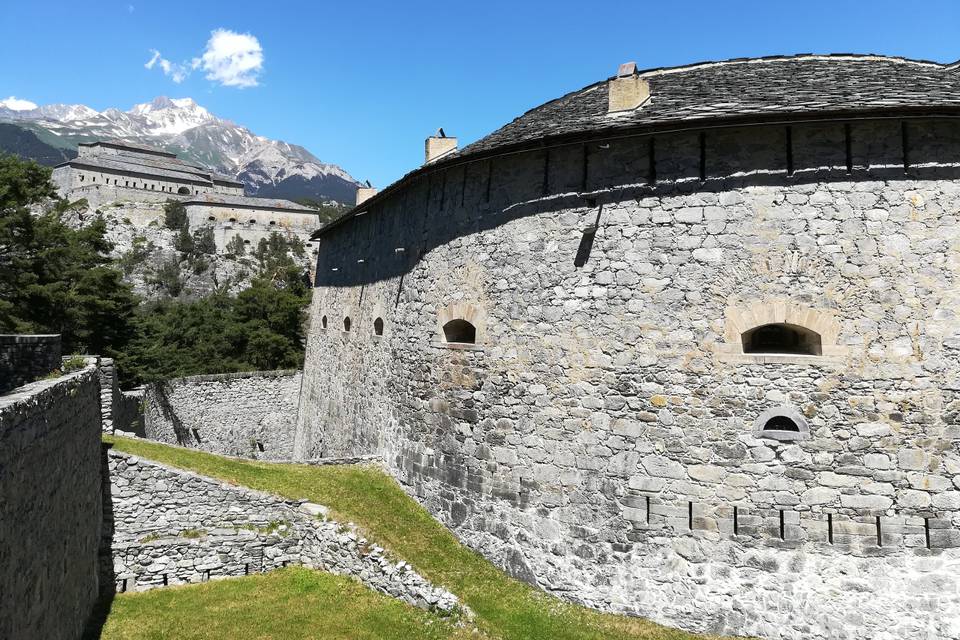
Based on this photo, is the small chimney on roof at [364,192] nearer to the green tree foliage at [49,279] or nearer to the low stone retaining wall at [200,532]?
the low stone retaining wall at [200,532]

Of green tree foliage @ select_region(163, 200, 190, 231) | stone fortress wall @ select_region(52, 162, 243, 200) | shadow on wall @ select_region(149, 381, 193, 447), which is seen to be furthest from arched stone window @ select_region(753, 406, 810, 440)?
stone fortress wall @ select_region(52, 162, 243, 200)

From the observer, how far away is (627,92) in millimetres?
8617

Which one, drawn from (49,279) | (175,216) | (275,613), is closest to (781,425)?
(275,613)

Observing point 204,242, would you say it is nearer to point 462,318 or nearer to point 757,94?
point 462,318

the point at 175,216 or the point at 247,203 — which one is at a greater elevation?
the point at 247,203

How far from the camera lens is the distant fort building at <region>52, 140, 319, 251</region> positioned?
64.5 metres

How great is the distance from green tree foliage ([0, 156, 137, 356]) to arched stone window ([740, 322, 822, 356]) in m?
24.3

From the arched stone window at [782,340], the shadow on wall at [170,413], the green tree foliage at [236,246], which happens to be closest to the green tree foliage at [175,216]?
the green tree foliage at [236,246]

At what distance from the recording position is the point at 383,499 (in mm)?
10711

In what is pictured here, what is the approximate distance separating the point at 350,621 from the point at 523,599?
2465 mm

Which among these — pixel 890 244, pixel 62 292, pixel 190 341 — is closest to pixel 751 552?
pixel 890 244

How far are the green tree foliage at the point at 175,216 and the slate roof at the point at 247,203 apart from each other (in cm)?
145

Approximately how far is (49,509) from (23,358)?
5213 mm

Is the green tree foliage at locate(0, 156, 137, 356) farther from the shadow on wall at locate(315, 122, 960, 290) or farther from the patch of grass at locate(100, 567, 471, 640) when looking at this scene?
the shadow on wall at locate(315, 122, 960, 290)
